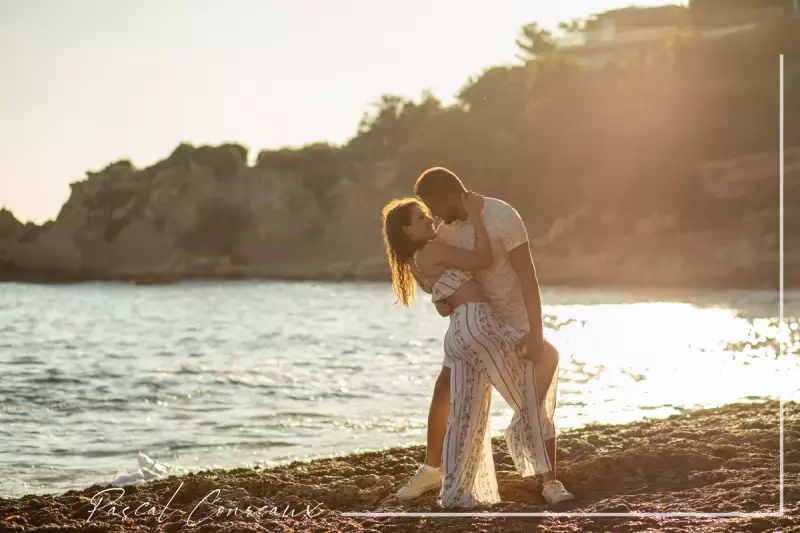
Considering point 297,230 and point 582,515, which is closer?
point 582,515

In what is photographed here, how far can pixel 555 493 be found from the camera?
4.87 meters

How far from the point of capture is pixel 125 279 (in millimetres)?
76500

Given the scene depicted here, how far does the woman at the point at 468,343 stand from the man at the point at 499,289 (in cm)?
5

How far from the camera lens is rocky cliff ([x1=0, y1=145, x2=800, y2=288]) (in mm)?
45625

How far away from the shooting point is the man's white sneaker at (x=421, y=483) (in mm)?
5105

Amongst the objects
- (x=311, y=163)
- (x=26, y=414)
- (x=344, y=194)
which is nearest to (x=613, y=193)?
(x=344, y=194)

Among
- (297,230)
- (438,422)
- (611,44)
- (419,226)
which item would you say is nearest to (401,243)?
(419,226)

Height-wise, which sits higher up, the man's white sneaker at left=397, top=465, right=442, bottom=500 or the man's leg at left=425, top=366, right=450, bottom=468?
the man's leg at left=425, top=366, right=450, bottom=468

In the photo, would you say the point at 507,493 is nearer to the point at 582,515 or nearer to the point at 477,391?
the point at 477,391

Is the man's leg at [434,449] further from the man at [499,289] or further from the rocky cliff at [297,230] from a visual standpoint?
the rocky cliff at [297,230]

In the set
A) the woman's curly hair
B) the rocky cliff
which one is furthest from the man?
the rocky cliff

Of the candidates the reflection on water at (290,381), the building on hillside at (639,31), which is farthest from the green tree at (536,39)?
the reflection on water at (290,381)

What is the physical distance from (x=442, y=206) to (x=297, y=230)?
65081 millimetres

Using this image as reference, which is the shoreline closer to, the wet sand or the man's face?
the wet sand
